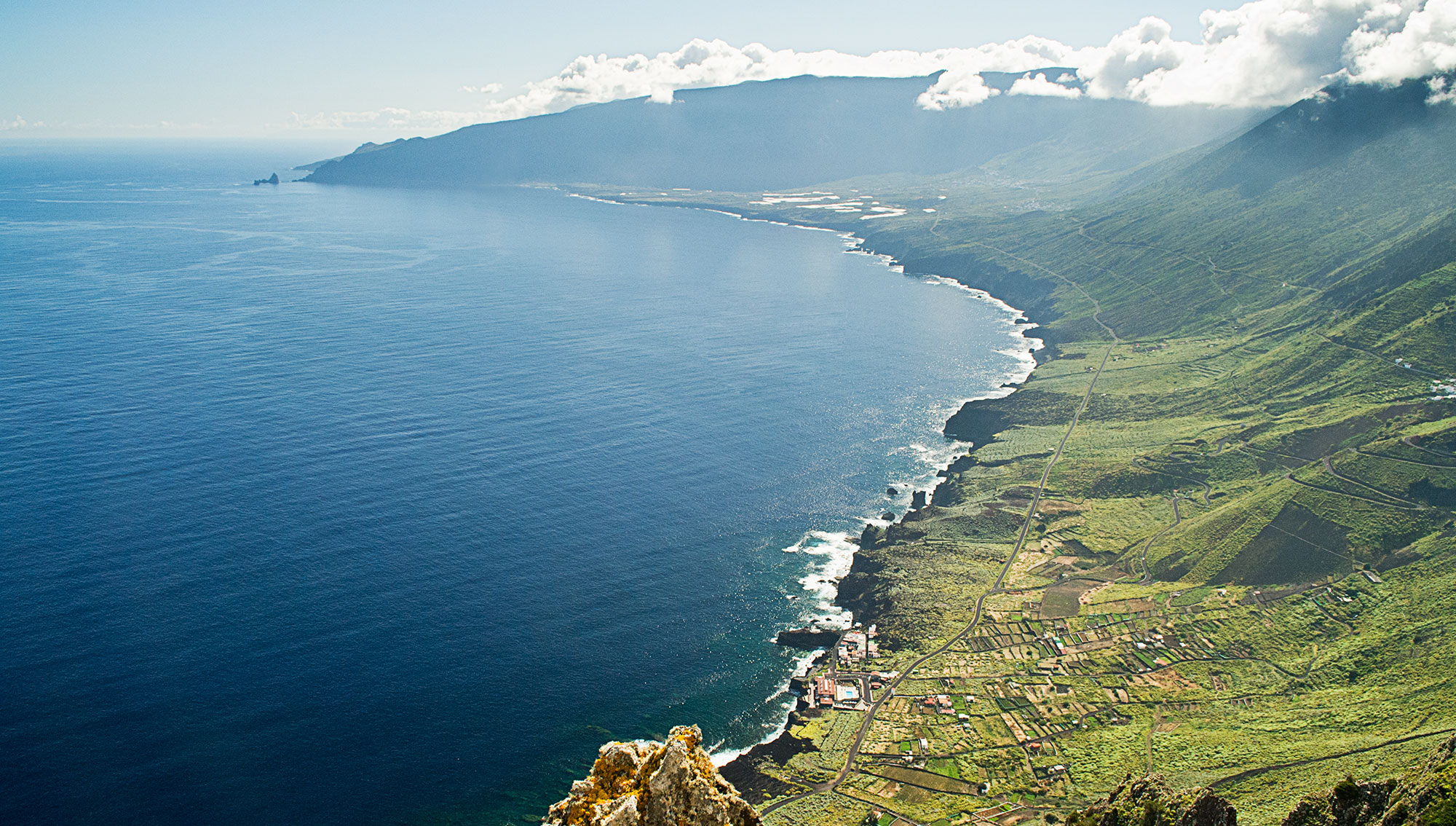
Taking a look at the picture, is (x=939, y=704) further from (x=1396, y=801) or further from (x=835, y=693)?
(x=1396, y=801)

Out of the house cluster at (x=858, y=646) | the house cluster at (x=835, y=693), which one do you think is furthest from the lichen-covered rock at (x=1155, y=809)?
the house cluster at (x=858, y=646)

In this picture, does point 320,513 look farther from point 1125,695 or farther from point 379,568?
point 1125,695

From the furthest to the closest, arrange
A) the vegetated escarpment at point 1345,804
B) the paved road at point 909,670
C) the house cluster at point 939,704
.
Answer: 1. the house cluster at point 939,704
2. the paved road at point 909,670
3. the vegetated escarpment at point 1345,804

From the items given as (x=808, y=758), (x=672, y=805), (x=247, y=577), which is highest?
(x=672, y=805)

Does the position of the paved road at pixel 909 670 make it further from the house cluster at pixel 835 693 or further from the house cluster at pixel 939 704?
the house cluster at pixel 939 704

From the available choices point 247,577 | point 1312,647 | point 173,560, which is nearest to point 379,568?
point 247,577

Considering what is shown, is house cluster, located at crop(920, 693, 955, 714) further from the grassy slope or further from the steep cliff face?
the steep cliff face

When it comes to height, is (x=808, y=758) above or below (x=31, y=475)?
below
